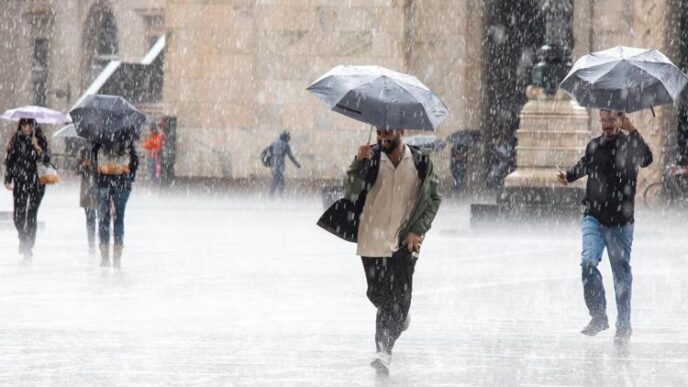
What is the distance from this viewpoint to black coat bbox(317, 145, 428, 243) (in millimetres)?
10188

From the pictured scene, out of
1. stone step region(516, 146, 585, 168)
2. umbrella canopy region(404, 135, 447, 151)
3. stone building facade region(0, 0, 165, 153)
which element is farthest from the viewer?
stone building facade region(0, 0, 165, 153)

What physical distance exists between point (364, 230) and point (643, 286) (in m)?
6.26

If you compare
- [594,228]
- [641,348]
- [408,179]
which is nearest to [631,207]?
[594,228]

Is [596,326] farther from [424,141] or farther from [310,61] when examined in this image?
[310,61]

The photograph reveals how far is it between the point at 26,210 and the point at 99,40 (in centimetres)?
4116

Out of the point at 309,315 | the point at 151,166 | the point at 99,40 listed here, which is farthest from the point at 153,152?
the point at 309,315

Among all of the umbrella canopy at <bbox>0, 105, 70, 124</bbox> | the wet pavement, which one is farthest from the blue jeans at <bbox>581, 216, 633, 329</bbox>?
the umbrella canopy at <bbox>0, 105, 70, 124</bbox>

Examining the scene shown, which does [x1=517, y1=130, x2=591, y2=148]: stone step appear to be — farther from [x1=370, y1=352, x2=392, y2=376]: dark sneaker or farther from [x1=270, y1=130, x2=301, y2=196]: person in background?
[x1=370, y1=352, x2=392, y2=376]: dark sneaker

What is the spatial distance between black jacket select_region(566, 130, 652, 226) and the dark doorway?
77.8 feet

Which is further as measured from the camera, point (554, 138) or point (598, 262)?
point (554, 138)

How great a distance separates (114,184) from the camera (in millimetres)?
17312

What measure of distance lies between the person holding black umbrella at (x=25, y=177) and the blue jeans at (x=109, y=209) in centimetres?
127

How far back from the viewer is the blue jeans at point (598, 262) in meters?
11.7

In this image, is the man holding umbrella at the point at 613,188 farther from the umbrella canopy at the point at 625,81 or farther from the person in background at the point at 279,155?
the person in background at the point at 279,155
